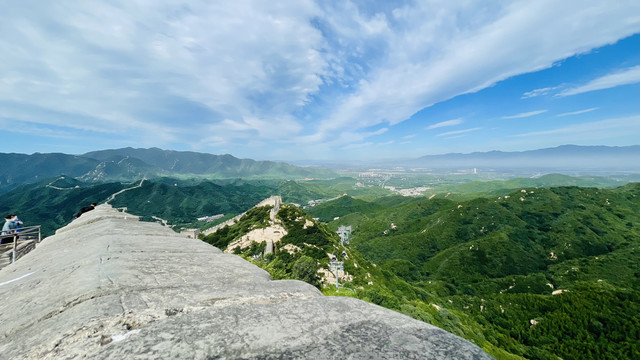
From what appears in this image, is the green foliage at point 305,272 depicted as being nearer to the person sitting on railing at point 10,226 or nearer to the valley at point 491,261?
the valley at point 491,261

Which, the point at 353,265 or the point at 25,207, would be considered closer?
the point at 353,265

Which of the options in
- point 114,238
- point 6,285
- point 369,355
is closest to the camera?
point 369,355

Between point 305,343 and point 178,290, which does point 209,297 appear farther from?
point 305,343

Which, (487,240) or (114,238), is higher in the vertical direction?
(114,238)

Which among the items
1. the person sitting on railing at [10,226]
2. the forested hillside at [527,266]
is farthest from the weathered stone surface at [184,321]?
the forested hillside at [527,266]

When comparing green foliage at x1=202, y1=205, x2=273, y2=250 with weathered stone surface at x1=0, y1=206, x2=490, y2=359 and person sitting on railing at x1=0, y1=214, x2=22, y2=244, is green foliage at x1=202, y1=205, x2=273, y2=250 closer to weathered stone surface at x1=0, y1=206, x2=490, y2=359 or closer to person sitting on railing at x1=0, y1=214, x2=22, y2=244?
person sitting on railing at x1=0, y1=214, x2=22, y2=244

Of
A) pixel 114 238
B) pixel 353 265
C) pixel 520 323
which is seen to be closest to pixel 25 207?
pixel 353 265

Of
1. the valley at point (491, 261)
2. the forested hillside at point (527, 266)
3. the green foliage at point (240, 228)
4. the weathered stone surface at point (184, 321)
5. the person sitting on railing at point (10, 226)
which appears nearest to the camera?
the weathered stone surface at point (184, 321)

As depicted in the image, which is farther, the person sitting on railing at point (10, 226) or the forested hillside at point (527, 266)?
the forested hillside at point (527, 266)

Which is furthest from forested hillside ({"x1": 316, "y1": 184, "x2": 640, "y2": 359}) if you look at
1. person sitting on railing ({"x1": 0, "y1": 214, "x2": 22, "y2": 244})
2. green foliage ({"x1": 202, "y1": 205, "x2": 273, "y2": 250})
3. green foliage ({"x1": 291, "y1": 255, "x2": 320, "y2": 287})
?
green foliage ({"x1": 202, "y1": 205, "x2": 273, "y2": 250})
